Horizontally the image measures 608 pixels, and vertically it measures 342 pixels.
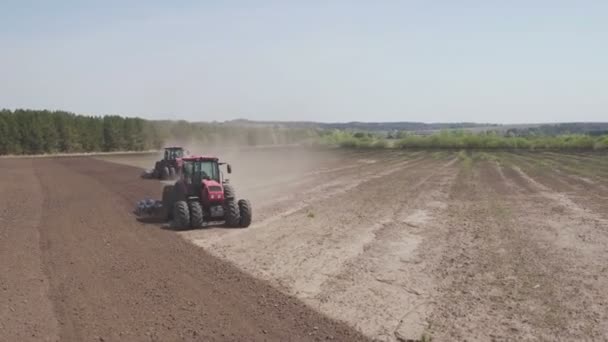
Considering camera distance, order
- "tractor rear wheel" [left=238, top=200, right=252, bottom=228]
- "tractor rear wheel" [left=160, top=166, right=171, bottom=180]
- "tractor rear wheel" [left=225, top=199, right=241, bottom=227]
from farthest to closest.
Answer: "tractor rear wheel" [left=160, top=166, right=171, bottom=180] → "tractor rear wheel" [left=238, top=200, right=252, bottom=228] → "tractor rear wheel" [left=225, top=199, right=241, bottom=227]

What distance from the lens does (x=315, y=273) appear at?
11.4 meters

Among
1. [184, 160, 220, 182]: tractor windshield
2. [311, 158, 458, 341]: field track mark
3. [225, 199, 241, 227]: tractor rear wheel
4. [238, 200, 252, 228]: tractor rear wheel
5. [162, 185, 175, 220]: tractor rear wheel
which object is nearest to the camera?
[311, 158, 458, 341]: field track mark

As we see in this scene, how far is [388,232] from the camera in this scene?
625 inches

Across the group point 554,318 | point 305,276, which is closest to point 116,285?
point 305,276

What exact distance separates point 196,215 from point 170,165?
18.5 m

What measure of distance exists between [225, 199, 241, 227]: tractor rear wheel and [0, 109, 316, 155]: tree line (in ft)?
222

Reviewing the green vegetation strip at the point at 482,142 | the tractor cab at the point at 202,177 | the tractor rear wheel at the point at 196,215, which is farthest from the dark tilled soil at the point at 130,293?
the green vegetation strip at the point at 482,142

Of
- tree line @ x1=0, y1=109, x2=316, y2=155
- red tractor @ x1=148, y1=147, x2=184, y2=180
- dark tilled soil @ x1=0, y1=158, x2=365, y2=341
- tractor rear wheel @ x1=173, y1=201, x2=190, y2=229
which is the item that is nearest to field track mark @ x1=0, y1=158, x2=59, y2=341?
dark tilled soil @ x1=0, y1=158, x2=365, y2=341

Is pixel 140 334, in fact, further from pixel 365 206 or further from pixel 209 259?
pixel 365 206

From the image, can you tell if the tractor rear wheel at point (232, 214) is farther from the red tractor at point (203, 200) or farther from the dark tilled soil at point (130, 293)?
the dark tilled soil at point (130, 293)

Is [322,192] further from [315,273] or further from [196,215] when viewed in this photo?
[315,273]

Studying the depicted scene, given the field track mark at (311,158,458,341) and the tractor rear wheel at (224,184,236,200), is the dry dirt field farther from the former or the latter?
the tractor rear wheel at (224,184,236,200)

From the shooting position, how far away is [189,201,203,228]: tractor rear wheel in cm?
1612

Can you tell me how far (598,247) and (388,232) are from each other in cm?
527
